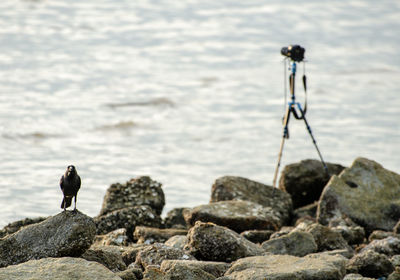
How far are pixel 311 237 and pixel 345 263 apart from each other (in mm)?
2070

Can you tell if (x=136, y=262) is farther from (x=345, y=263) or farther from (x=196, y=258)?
(x=345, y=263)

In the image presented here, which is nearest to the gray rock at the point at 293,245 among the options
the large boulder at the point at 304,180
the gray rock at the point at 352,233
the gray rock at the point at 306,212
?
the gray rock at the point at 352,233

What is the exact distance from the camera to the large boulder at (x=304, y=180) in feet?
85.4

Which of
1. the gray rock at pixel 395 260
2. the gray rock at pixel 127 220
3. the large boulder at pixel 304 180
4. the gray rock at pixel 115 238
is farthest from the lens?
the large boulder at pixel 304 180

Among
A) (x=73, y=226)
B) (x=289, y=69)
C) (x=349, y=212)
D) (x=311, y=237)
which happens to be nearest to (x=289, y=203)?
(x=349, y=212)

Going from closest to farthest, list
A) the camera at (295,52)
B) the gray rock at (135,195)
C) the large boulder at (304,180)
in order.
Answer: the camera at (295,52) → the gray rock at (135,195) → the large boulder at (304,180)

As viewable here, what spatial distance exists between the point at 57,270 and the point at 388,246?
9061 millimetres

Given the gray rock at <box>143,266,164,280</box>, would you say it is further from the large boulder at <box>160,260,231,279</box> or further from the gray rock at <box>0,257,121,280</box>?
the gray rock at <box>0,257,121,280</box>

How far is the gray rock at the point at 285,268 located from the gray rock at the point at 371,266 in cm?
125

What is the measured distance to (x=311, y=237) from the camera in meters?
18.8

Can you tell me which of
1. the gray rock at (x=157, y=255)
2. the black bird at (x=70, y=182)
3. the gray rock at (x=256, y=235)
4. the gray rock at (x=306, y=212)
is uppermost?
the black bird at (x=70, y=182)

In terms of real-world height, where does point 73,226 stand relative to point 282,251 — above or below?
above

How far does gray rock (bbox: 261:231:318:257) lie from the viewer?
60.5 ft

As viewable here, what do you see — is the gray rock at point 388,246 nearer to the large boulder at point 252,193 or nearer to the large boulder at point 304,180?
the large boulder at point 252,193
